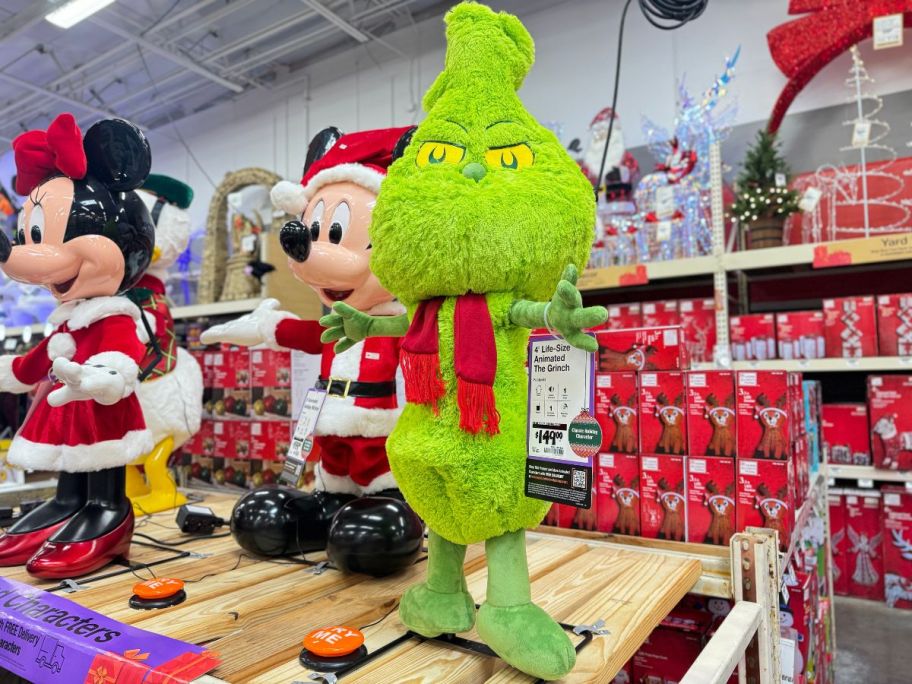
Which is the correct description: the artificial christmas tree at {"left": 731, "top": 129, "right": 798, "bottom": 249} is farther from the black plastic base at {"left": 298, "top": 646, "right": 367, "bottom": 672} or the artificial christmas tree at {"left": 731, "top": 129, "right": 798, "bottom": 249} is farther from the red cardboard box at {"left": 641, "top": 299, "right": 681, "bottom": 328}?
the black plastic base at {"left": 298, "top": 646, "right": 367, "bottom": 672}

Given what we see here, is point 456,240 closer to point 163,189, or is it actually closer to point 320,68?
point 163,189

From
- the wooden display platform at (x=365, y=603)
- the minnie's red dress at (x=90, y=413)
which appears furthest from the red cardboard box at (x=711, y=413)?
the minnie's red dress at (x=90, y=413)

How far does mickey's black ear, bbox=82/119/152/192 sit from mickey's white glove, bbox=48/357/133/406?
37 centimetres

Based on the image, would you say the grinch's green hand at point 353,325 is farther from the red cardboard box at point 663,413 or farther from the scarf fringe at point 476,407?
the red cardboard box at point 663,413

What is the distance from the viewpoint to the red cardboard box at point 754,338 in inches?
86.3

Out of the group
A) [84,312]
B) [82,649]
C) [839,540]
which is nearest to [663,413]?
[82,649]

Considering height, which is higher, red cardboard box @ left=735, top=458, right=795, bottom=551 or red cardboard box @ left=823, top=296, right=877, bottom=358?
red cardboard box @ left=823, top=296, right=877, bottom=358

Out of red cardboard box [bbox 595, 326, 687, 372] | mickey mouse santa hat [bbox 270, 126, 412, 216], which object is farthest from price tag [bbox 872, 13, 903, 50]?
mickey mouse santa hat [bbox 270, 126, 412, 216]

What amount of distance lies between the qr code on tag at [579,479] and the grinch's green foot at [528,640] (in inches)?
6.5

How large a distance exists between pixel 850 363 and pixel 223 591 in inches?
79.4

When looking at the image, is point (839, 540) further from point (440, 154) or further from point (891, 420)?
point (440, 154)

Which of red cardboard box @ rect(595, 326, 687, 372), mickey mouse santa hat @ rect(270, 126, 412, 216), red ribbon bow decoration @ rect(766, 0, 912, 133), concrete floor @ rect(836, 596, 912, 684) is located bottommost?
concrete floor @ rect(836, 596, 912, 684)

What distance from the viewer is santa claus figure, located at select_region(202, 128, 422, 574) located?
1070 mm

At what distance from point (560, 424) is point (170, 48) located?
162 inches
